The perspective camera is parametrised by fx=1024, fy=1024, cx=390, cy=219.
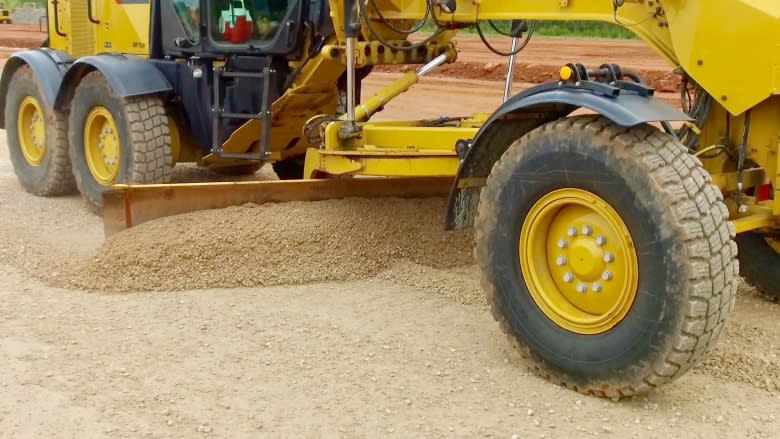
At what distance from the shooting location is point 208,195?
6406mm

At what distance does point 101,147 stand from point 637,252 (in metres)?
5.04

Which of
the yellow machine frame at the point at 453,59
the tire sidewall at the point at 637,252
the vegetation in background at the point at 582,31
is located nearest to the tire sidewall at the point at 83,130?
the yellow machine frame at the point at 453,59

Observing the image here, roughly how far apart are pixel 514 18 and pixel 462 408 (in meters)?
2.27

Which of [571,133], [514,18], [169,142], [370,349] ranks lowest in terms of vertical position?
[370,349]

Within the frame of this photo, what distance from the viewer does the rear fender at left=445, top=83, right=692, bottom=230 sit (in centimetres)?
411

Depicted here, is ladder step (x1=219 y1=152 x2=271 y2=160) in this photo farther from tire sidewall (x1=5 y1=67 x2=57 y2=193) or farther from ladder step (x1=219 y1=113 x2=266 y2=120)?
tire sidewall (x1=5 y1=67 x2=57 y2=193)

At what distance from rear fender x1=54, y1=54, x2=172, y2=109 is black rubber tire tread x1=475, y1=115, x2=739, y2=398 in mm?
4141

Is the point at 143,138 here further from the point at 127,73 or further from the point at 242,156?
the point at 242,156

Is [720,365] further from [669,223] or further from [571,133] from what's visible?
[571,133]

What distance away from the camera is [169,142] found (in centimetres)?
749

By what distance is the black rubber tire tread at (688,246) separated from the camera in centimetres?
388

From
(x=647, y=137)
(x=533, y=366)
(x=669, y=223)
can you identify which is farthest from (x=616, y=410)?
(x=647, y=137)

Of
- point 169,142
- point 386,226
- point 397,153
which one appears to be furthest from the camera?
point 169,142

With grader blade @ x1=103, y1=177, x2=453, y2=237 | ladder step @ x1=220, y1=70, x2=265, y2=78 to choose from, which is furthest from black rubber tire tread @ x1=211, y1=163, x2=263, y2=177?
grader blade @ x1=103, y1=177, x2=453, y2=237
